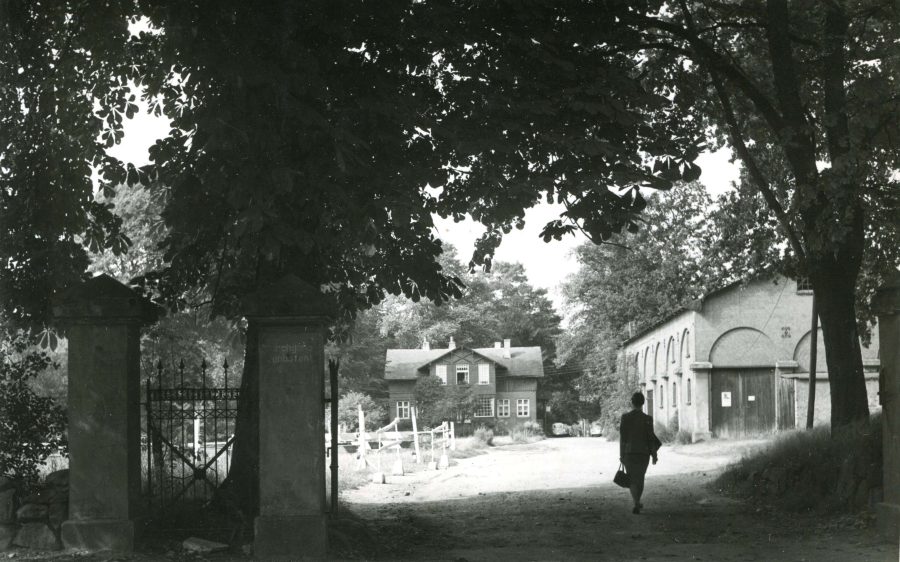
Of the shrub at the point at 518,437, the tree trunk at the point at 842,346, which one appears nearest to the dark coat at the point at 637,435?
the tree trunk at the point at 842,346

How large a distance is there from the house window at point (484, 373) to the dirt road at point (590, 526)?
1674 inches

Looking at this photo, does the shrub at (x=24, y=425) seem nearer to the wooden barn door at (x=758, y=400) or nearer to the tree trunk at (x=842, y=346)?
the tree trunk at (x=842, y=346)

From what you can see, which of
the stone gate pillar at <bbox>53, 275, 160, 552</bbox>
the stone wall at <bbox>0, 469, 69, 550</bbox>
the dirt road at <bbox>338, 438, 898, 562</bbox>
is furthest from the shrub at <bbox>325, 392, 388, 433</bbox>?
the stone gate pillar at <bbox>53, 275, 160, 552</bbox>

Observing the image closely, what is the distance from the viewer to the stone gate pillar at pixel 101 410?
913 centimetres

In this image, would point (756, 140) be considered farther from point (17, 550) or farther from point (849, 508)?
point (17, 550)

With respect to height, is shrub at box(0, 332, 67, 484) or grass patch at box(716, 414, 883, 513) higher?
shrub at box(0, 332, 67, 484)

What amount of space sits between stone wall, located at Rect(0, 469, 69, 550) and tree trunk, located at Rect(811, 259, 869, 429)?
36.3 ft

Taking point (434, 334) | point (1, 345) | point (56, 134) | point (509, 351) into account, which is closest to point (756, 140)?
point (56, 134)

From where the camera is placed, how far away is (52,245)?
1047 centimetres

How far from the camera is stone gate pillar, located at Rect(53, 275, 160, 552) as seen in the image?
9133mm

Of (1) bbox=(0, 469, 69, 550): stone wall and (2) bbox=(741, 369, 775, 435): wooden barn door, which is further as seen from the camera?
(2) bbox=(741, 369, 775, 435): wooden barn door

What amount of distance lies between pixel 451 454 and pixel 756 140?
71.0 feet

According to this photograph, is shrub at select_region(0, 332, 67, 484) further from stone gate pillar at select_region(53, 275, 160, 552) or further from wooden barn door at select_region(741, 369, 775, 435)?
wooden barn door at select_region(741, 369, 775, 435)

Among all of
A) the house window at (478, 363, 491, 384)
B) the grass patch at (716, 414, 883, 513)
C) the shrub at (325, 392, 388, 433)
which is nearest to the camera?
the grass patch at (716, 414, 883, 513)
